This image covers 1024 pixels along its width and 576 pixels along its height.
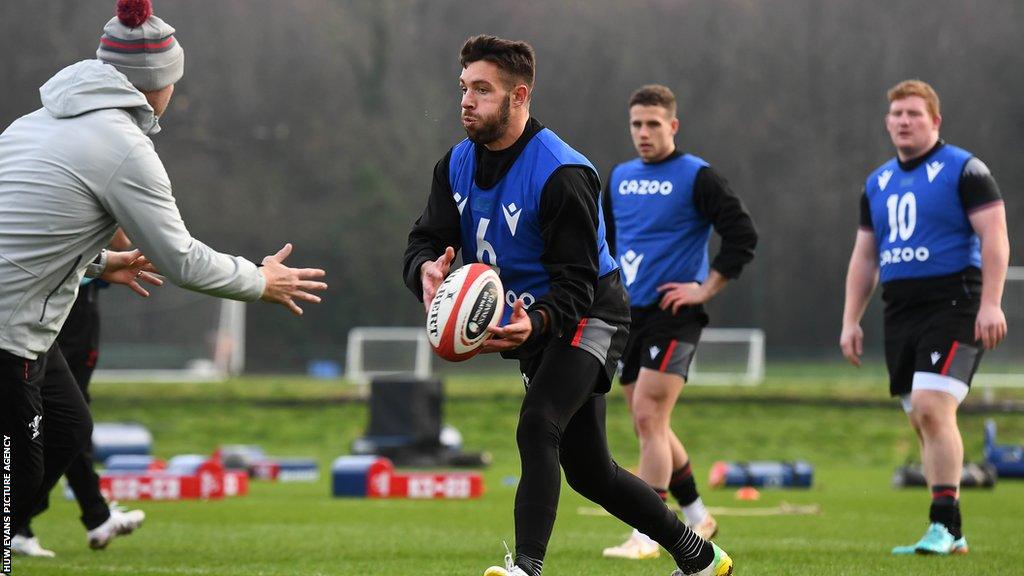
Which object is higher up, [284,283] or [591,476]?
[284,283]

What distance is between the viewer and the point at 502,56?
509cm

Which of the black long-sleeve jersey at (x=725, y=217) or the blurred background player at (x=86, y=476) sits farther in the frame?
the black long-sleeve jersey at (x=725, y=217)

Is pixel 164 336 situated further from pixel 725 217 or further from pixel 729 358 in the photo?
pixel 725 217

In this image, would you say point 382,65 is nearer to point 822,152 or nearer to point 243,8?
point 243,8

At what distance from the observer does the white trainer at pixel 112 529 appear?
7348mm

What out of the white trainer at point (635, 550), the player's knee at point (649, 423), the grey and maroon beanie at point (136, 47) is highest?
the grey and maroon beanie at point (136, 47)

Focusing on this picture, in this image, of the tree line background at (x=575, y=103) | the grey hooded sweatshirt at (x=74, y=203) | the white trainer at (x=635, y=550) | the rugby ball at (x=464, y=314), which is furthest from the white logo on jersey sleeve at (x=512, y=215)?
the tree line background at (x=575, y=103)

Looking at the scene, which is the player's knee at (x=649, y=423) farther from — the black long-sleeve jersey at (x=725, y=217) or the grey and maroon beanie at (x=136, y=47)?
the grey and maroon beanie at (x=136, y=47)

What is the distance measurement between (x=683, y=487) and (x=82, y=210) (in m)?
4.28

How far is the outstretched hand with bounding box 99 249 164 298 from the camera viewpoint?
533 cm

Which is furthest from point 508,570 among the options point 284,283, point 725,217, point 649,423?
point 725,217

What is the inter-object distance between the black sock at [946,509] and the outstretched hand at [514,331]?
3.36 m

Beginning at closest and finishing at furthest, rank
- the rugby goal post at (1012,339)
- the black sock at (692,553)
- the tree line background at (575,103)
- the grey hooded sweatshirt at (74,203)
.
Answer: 1. the grey hooded sweatshirt at (74,203)
2. the black sock at (692,553)
3. the rugby goal post at (1012,339)
4. the tree line background at (575,103)

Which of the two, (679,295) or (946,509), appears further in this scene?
(679,295)
